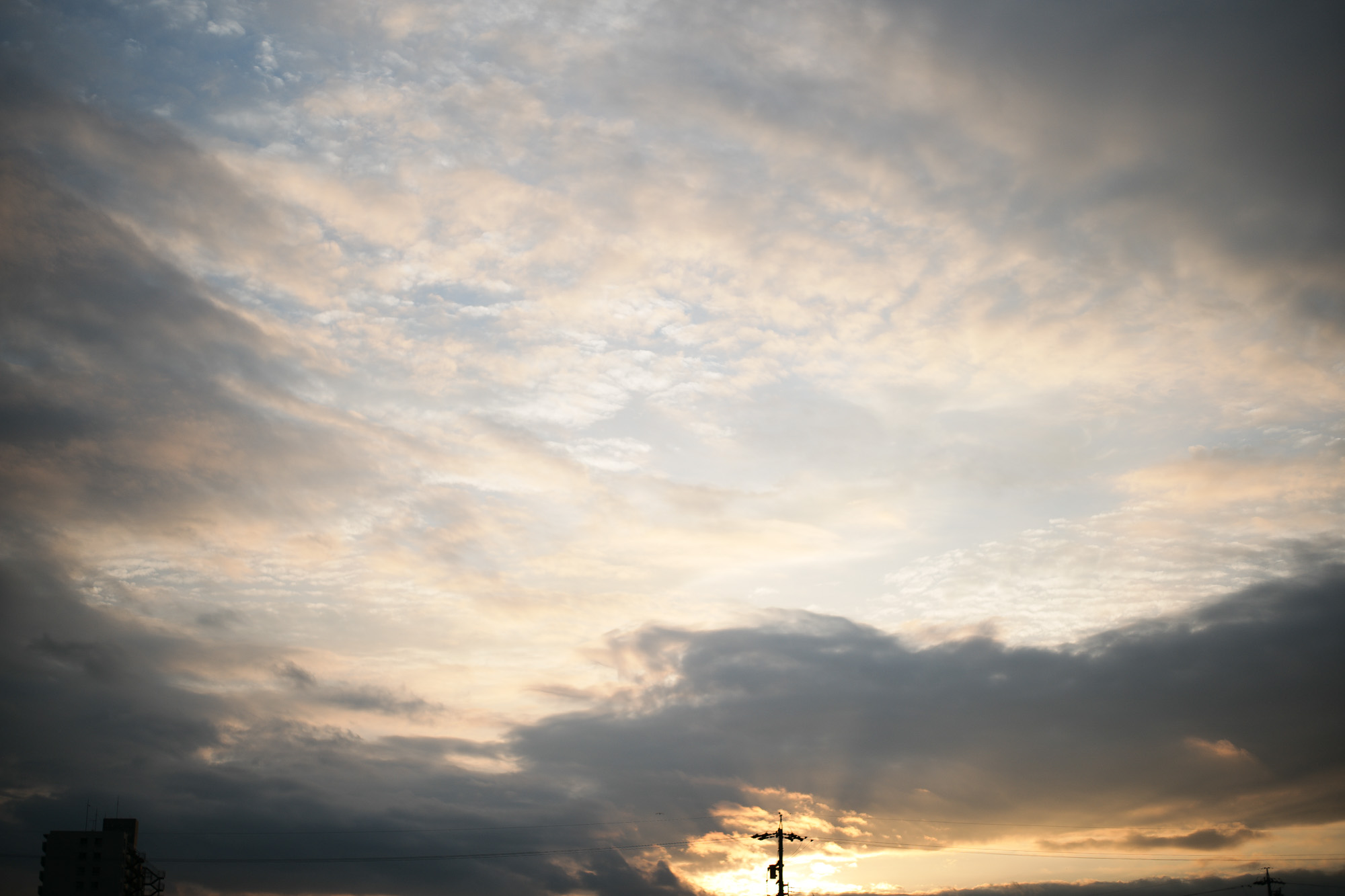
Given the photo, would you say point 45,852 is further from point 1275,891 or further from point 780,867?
point 1275,891

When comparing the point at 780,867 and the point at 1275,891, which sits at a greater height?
the point at 780,867

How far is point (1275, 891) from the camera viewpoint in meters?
126

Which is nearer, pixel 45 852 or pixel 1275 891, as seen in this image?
pixel 1275 891

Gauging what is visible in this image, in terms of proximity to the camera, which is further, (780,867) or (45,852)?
(45,852)

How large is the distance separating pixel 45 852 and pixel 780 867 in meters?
187

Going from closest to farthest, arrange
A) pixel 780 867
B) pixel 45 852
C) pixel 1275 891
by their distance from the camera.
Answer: pixel 780 867 → pixel 1275 891 → pixel 45 852

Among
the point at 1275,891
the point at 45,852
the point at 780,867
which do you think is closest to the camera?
the point at 780,867

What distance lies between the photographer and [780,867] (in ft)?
325

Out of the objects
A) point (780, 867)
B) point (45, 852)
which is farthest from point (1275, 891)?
point (45, 852)

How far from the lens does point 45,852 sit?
655 feet

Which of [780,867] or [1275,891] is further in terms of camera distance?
[1275,891]

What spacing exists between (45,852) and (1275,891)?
23756cm
